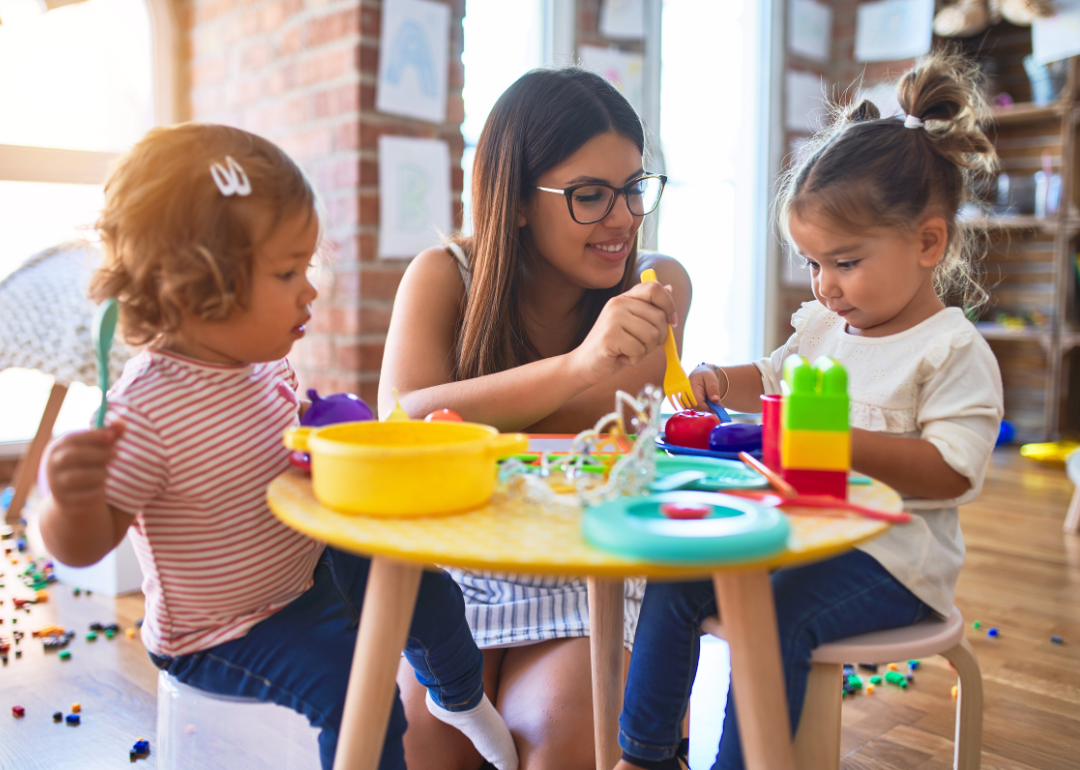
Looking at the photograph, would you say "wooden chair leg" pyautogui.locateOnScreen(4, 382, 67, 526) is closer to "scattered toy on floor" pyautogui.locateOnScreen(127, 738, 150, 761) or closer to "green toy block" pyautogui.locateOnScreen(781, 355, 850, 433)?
"scattered toy on floor" pyautogui.locateOnScreen(127, 738, 150, 761)

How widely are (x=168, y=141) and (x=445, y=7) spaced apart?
66.3 inches

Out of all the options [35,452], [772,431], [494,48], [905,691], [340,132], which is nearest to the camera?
[772,431]

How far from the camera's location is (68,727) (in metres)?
1.32

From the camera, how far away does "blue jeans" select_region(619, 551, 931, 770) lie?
30.9 inches

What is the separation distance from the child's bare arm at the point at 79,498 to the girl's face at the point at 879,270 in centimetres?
76

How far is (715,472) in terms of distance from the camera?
29.1 inches

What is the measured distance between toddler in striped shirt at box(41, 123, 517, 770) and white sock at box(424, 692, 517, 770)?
11.6 inches

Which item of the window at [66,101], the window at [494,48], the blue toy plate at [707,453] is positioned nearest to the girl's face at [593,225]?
the blue toy plate at [707,453]

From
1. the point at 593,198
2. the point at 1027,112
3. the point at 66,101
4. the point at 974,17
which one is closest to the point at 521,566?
the point at 593,198

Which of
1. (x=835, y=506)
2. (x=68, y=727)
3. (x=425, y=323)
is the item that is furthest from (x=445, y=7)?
(x=835, y=506)

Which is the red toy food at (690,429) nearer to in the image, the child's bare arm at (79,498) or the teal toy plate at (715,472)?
the teal toy plate at (715,472)

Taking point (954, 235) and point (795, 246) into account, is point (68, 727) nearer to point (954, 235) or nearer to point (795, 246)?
point (795, 246)

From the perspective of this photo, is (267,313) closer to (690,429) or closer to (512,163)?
(690,429)

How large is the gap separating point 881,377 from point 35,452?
85.2 inches
